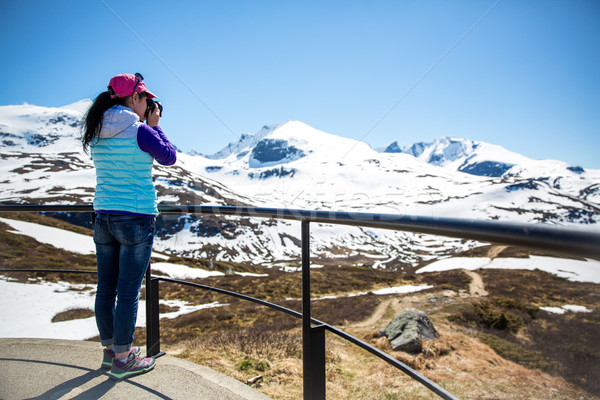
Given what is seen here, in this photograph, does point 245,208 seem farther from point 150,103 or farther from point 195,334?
point 195,334

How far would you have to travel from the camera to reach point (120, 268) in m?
2.15

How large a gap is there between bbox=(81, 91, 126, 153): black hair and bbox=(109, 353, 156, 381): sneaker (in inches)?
54.5

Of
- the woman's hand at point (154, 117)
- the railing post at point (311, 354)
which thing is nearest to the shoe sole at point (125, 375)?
the railing post at point (311, 354)

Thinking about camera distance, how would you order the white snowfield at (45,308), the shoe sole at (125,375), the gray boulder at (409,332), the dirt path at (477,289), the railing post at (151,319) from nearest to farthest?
the shoe sole at (125,375)
the railing post at (151,319)
the gray boulder at (409,332)
the white snowfield at (45,308)
the dirt path at (477,289)

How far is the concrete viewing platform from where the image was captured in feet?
6.68

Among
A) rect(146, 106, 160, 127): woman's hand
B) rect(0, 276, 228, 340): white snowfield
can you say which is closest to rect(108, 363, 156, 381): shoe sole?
rect(146, 106, 160, 127): woman's hand

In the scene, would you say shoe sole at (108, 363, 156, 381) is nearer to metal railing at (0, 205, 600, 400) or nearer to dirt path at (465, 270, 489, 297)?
metal railing at (0, 205, 600, 400)

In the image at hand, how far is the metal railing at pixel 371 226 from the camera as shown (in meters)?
0.75

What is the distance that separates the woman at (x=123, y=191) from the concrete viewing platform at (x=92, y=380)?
137mm

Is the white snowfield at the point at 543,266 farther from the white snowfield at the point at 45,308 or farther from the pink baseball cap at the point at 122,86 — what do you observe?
the pink baseball cap at the point at 122,86

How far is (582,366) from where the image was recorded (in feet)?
59.8

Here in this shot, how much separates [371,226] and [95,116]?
1820 millimetres

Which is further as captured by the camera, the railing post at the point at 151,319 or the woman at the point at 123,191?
the railing post at the point at 151,319

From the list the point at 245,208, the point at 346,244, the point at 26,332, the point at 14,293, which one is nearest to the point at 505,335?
the point at 245,208
